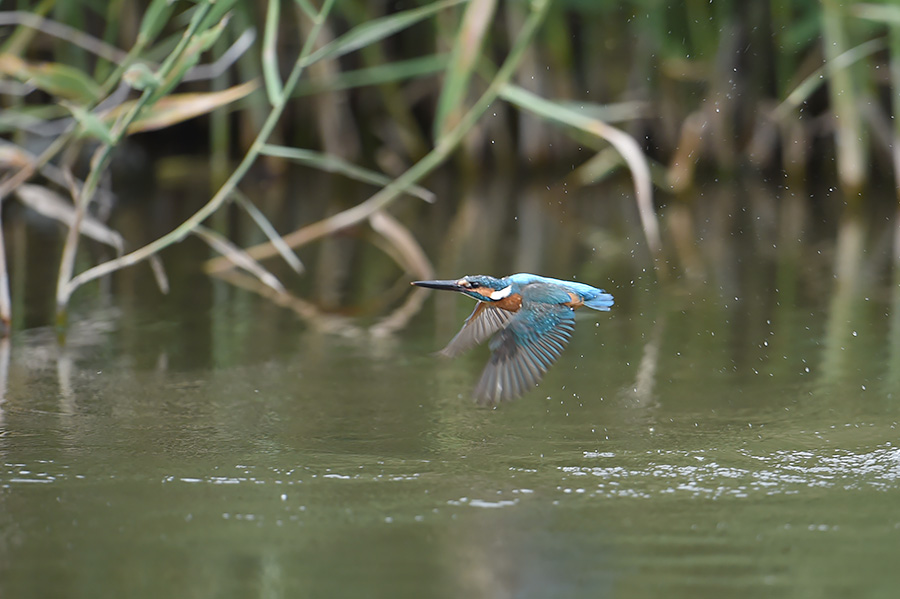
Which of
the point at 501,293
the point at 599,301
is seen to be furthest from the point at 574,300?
the point at 501,293

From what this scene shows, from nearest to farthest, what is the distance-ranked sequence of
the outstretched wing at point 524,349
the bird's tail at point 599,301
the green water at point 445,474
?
the green water at point 445,474, the outstretched wing at point 524,349, the bird's tail at point 599,301

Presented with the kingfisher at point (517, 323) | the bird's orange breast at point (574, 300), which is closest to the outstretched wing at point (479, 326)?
the kingfisher at point (517, 323)

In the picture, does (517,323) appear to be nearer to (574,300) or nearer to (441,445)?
(574,300)

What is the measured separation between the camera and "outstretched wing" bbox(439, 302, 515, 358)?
2.88m

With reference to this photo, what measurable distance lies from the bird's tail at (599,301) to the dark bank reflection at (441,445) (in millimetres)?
281

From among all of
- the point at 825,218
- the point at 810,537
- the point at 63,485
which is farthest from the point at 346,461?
the point at 825,218

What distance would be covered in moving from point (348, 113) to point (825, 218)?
316cm

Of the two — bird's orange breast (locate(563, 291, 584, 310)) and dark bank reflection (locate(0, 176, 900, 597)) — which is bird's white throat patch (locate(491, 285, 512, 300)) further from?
dark bank reflection (locate(0, 176, 900, 597))

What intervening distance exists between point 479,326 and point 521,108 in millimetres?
4766

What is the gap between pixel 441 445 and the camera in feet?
9.00

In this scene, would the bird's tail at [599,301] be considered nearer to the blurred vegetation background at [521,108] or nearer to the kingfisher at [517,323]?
the kingfisher at [517,323]

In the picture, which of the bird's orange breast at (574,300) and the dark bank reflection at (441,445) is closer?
the dark bank reflection at (441,445)

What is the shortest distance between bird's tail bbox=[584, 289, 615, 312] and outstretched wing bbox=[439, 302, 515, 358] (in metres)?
0.18

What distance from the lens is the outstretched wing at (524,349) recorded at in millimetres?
2699
